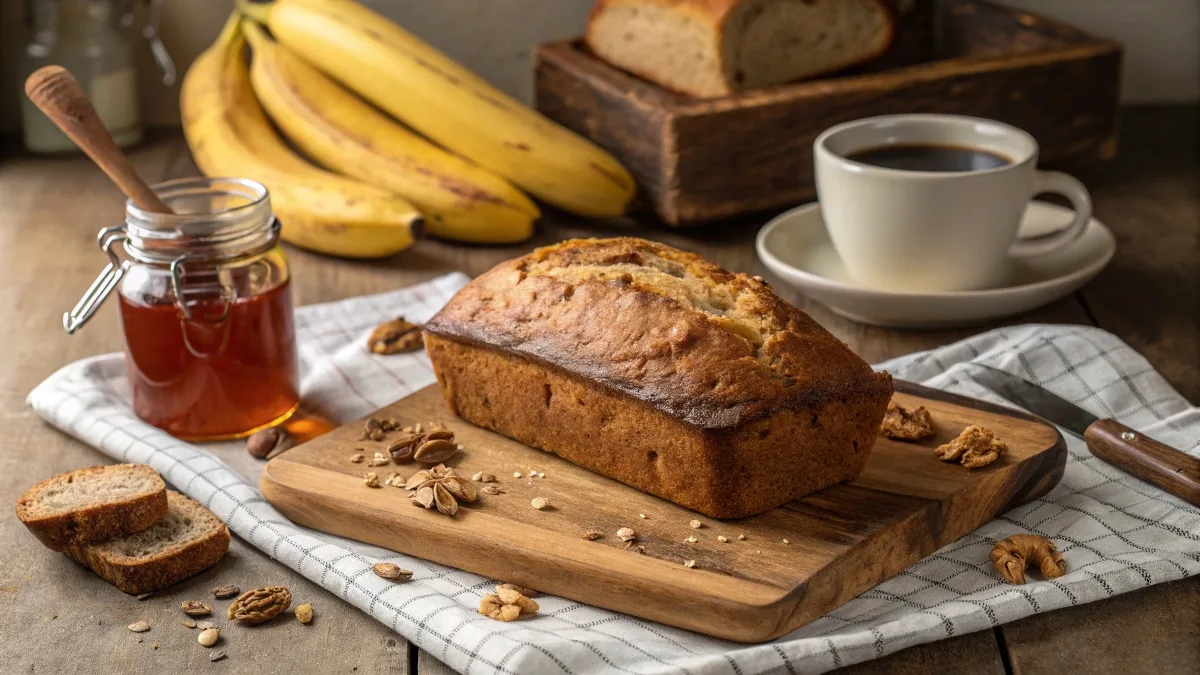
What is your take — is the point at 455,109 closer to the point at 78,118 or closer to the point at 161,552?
the point at 78,118

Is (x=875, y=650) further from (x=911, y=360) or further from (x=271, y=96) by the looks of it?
(x=271, y=96)

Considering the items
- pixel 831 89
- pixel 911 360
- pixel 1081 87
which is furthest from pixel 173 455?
pixel 1081 87

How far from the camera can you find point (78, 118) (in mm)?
1555

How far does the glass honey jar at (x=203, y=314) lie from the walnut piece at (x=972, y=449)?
2.76 feet

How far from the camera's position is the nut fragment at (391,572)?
130cm

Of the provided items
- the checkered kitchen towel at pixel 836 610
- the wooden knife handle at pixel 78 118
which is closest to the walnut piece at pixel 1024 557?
the checkered kitchen towel at pixel 836 610

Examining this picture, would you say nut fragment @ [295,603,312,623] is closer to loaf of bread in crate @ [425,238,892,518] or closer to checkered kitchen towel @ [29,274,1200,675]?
checkered kitchen towel @ [29,274,1200,675]

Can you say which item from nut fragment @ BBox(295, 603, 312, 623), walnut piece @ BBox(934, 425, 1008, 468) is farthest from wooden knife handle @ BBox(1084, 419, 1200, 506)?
nut fragment @ BBox(295, 603, 312, 623)

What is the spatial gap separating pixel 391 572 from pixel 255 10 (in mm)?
1684

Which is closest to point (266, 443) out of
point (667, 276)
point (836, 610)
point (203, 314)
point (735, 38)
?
point (203, 314)

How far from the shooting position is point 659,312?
1401 mm

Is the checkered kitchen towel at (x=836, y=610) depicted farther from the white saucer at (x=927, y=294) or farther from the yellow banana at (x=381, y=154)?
the yellow banana at (x=381, y=154)

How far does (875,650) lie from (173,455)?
0.87m

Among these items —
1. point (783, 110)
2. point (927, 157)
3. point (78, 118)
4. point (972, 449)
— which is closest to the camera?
point (972, 449)
